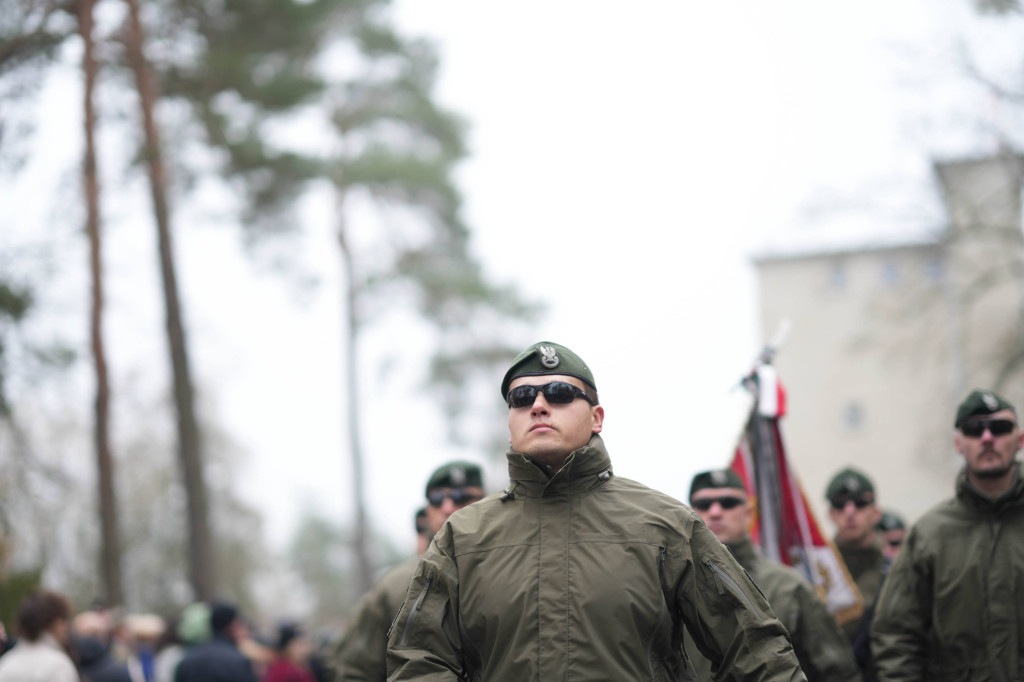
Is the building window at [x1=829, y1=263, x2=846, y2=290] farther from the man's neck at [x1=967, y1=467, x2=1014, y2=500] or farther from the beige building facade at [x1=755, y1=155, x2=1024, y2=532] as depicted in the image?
the man's neck at [x1=967, y1=467, x2=1014, y2=500]

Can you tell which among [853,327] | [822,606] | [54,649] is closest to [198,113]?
[54,649]

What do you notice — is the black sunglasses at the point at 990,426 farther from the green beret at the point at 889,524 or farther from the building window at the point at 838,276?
the building window at the point at 838,276

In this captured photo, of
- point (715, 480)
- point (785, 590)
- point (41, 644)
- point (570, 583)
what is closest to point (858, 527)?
point (715, 480)

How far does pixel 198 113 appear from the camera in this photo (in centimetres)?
2053

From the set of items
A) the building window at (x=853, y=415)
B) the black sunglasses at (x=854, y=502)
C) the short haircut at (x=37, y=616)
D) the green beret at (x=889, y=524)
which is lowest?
the building window at (x=853, y=415)

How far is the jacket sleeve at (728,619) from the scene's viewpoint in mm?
3768

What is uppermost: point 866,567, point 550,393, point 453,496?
point 550,393

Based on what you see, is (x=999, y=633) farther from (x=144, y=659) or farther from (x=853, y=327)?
(x=853, y=327)

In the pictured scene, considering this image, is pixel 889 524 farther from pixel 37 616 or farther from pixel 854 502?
pixel 37 616

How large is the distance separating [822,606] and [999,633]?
3.84 ft

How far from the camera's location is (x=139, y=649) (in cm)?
1303

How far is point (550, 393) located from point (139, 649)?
34.1 feet

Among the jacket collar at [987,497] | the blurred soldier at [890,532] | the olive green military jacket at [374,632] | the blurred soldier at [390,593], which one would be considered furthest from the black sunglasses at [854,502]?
the olive green military jacket at [374,632]

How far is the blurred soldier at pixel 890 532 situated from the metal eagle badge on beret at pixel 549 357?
580cm
